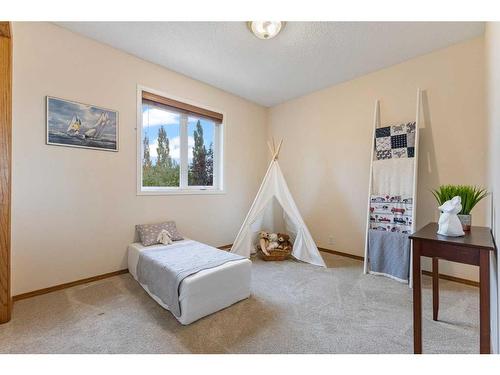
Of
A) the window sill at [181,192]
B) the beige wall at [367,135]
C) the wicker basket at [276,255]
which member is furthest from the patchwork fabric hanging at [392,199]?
the window sill at [181,192]

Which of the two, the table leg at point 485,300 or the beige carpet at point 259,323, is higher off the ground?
the table leg at point 485,300

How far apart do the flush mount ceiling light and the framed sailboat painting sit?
1.74 m

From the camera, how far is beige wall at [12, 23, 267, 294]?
2.05 meters

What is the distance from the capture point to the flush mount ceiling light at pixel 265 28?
2.13 metres

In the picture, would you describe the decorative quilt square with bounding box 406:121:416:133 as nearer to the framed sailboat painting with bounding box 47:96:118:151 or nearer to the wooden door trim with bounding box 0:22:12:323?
the framed sailboat painting with bounding box 47:96:118:151

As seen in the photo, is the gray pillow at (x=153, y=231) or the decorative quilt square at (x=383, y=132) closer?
the gray pillow at (x=153, y=231)

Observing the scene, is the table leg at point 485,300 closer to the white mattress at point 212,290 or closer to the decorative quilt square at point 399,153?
the white mattress at point 212,290

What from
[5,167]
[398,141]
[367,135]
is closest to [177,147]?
[5,167]

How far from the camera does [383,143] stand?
2.81 m

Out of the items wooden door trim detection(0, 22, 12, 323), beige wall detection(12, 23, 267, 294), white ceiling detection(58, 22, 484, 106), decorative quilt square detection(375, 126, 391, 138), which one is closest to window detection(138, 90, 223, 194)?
beige wall detection(12, 23, 267, 294)

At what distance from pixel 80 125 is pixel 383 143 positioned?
11.3 feet

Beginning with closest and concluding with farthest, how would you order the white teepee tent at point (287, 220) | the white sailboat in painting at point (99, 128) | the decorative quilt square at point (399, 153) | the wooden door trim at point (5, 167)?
1. the wooden door trim at point (5, 167)
2. the white sailboat in painting at point (99, 128)
3. the decorative quilt square at point (399, 153)
4. the white teepee tent at point (287, 220)

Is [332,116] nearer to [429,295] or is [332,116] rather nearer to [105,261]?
[429,295]

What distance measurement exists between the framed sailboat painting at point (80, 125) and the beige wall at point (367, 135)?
8.86 ft
